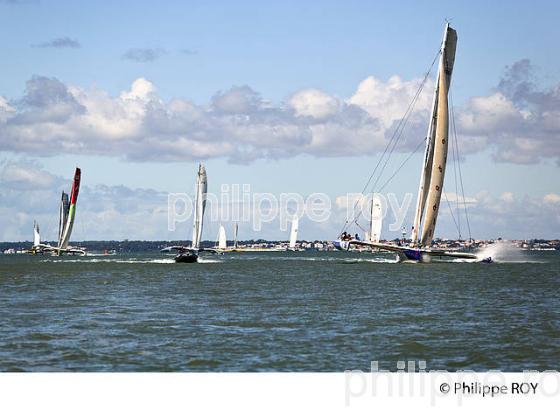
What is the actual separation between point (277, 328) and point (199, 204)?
361 feet

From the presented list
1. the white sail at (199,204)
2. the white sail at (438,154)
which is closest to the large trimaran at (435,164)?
the white sail at (438,154)

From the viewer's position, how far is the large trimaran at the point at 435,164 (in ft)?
400

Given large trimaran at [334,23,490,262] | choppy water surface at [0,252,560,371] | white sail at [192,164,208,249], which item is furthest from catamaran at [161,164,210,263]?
choppy water surface at [0,252,560,371]

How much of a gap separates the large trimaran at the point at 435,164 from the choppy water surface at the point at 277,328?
4043 cm

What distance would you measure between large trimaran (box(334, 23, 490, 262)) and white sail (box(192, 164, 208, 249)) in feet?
120

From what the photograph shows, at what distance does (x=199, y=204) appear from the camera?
157 m

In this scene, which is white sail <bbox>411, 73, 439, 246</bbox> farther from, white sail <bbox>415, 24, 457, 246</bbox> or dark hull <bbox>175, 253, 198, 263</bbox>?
dark hull <bbox>175, 253, 198, 263</bbox>

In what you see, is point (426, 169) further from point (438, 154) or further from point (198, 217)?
point (198, 217)

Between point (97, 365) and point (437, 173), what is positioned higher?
point (437, 173)

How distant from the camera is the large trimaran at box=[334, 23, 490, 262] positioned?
122 m
